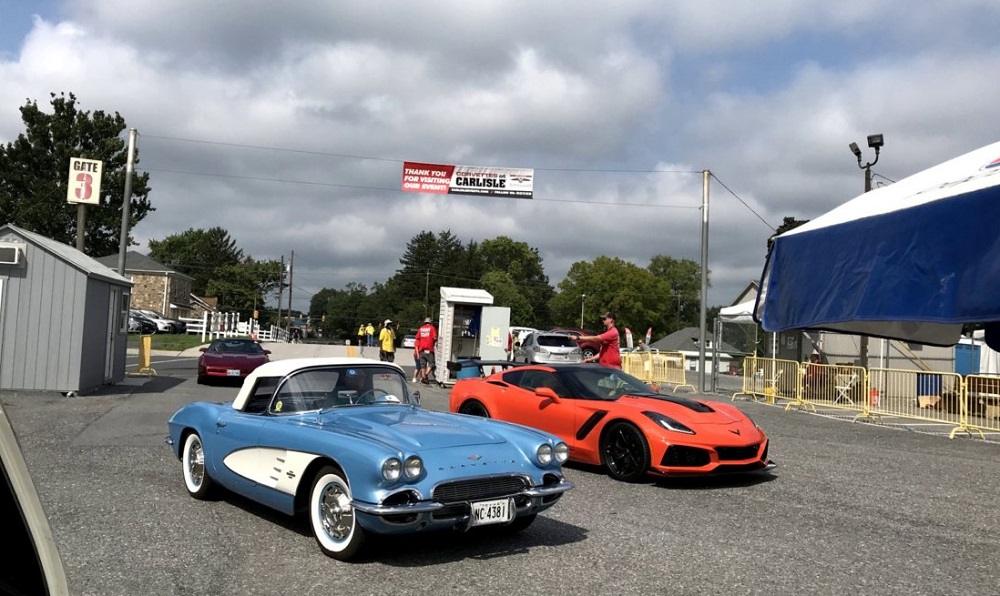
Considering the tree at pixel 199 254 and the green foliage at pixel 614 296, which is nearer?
the green foliage at pixel 614 296

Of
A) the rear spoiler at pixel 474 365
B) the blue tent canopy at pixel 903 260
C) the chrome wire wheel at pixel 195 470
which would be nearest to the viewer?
the blue tent canopy at pixel 903 260

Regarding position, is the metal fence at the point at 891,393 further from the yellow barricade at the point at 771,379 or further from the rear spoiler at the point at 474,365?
the rear spoiler at the point at 474,365

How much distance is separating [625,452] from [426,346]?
47.0ft

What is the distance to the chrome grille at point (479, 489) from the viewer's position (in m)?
5.55

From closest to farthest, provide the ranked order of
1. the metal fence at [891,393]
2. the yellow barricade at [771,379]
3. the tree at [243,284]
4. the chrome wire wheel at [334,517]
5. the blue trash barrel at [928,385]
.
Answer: the chrome wire wheel at [334,517]
the metal fence at [891,393]
the blue trash barrel at [928,385]
the yellow barricade at [771,379]
the tree at [243,284]

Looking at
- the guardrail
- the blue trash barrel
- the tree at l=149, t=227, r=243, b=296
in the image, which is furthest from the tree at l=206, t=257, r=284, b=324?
the blue trash barrel

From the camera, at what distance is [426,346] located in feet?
75.7

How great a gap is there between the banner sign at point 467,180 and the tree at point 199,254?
287 ft

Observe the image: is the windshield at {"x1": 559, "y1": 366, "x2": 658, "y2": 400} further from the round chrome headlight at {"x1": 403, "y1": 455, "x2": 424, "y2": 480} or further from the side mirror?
the round chrome headlight at {"x1": 403, "y1": 455, "x2": 424, "y2": 480}

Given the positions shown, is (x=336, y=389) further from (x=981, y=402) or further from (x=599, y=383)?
(x=981, y=402)

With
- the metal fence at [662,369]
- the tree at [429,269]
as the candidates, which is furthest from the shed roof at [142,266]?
the metal fence at [662,369]

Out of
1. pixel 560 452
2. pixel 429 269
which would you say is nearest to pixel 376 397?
pixel 560 452

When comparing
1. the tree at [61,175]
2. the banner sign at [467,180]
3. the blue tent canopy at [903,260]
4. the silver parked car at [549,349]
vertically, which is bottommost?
the silver parked car at [549,349]

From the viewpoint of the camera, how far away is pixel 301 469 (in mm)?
6035
